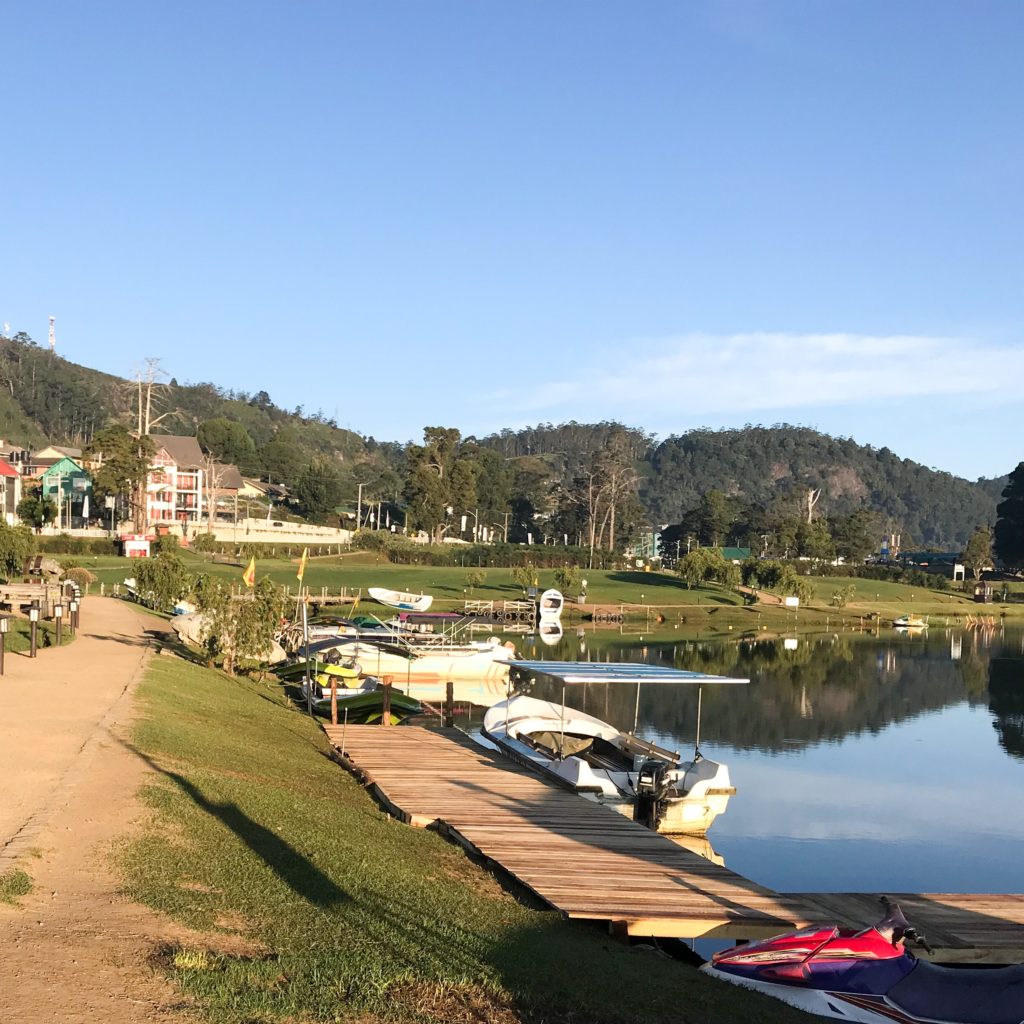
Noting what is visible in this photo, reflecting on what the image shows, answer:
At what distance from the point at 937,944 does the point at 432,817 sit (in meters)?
8.73

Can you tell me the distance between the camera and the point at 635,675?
97.7 feet

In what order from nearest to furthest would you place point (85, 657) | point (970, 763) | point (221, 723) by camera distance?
point (221, 723), point (85, 657), point (970, 763)

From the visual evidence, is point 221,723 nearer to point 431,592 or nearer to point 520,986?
point 520,986

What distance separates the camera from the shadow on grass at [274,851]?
46.1 feet

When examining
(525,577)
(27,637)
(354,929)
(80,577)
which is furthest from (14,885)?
(525,577)

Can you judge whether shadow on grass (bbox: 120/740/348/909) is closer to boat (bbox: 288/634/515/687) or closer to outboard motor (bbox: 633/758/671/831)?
outboard motor (bbox: 633/758/671/831)

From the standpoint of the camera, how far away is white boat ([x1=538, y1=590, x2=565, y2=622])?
9106 centimetres

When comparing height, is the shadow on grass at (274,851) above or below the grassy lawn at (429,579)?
above

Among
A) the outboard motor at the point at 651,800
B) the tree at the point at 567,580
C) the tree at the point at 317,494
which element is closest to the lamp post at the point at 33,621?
the outboard motor at the point at 651,800

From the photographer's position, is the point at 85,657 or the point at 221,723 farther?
the point at 85,657

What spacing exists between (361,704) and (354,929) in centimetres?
2646

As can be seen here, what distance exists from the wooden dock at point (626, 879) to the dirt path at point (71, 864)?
18.4 feet

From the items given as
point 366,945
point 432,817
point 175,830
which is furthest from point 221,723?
point 366,945

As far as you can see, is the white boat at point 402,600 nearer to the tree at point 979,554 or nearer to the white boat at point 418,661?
the white boat at point 418,661
